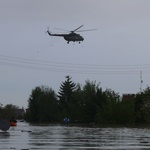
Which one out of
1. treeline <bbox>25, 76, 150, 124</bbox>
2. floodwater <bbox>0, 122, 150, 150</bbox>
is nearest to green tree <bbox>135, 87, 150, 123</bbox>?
treeline <bbox>25, 76, 150, 124</bbox>

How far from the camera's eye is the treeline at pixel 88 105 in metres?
74.6

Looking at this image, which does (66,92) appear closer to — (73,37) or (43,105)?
(43,105)

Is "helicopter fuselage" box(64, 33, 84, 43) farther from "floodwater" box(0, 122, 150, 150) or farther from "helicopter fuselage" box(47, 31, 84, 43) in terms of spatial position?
"floodwater" box(0, 122, 150, 150)

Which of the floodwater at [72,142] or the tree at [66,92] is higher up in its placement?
the tree at [66,92]

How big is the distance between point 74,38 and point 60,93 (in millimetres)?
95812

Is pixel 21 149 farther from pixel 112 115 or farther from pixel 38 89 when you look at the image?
pixel 38 89

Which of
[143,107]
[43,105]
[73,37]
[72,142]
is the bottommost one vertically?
[72,142]

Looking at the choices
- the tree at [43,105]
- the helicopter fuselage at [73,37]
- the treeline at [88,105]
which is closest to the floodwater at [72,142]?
the helicopter fuselage at [73,37]

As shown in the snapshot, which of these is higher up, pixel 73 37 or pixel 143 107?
Result: pixel 73 37

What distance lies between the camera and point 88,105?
309ft

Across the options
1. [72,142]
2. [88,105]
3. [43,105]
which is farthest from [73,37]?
[43,105]

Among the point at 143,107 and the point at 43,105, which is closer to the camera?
the point at 143,107

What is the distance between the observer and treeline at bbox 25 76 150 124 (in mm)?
74562

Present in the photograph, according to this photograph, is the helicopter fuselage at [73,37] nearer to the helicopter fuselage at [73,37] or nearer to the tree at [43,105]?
the helicopter fuselage at [73,37]
